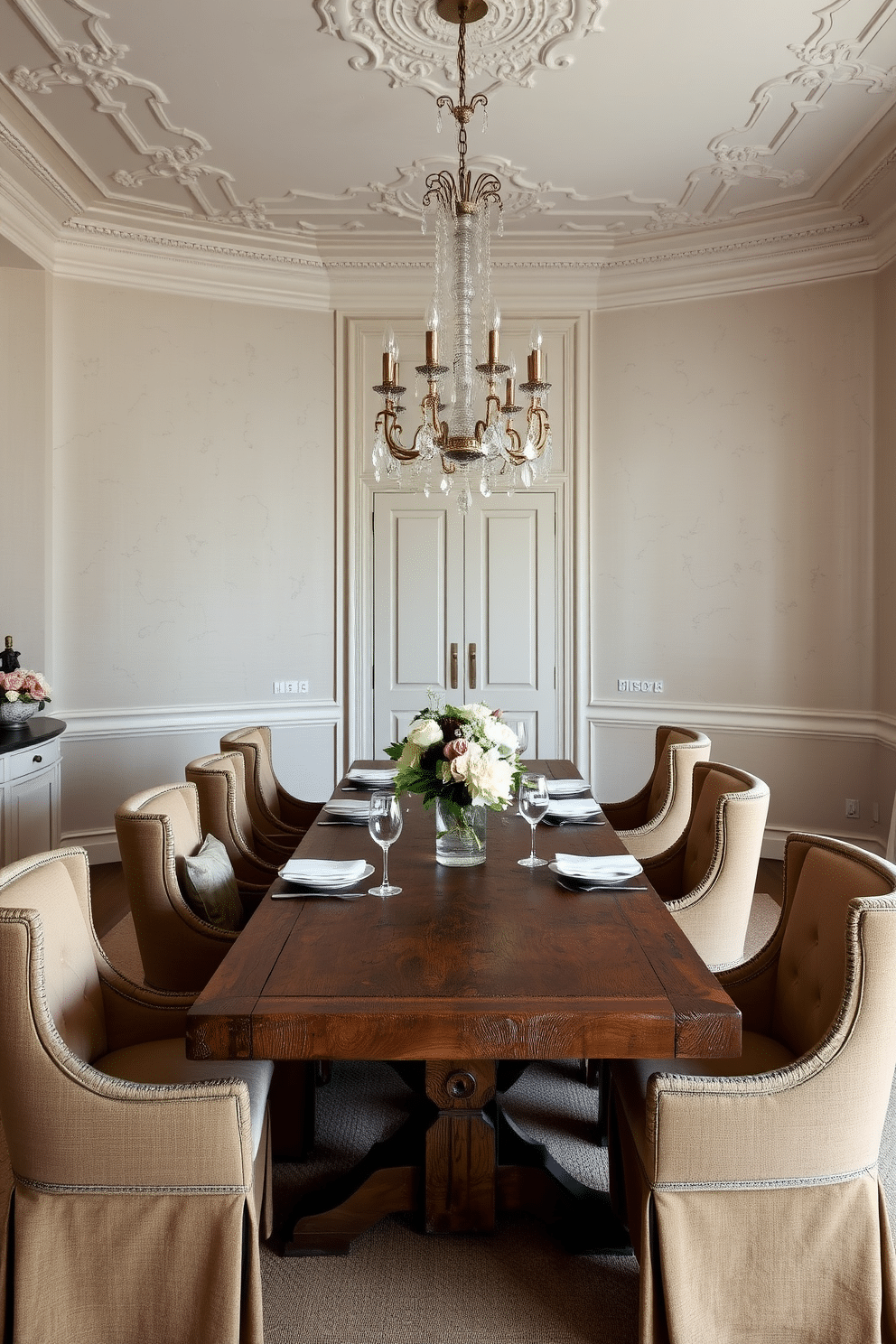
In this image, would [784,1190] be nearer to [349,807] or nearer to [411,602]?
[349,807]

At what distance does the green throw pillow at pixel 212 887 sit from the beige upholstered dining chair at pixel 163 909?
0.03 m

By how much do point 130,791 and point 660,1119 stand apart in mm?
4323

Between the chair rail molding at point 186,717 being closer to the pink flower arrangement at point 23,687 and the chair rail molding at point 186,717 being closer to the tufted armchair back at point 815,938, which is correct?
the pink flower arrangement at point 23,687

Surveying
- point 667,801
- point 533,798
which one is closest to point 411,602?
point 667,801

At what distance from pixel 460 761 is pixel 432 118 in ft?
10.4

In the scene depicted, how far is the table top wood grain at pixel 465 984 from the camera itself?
153cm

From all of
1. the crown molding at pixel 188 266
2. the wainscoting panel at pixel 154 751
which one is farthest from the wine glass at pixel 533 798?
the crown molding at pixel 188 266

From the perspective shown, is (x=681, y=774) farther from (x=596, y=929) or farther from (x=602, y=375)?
(x=602, y=375)

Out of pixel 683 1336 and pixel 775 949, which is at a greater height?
pixel 775 949

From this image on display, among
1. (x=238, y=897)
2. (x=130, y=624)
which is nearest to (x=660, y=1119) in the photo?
(x=238, y=897)

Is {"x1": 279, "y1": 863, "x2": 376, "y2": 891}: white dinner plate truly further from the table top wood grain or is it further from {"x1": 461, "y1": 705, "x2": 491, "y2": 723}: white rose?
{"x1": 461, "y1": 705, "x2": 491, "y2": 723}: white rose

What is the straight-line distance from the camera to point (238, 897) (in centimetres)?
262

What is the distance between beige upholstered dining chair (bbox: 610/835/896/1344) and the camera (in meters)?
1.60

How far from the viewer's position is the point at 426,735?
2334 millimetres
